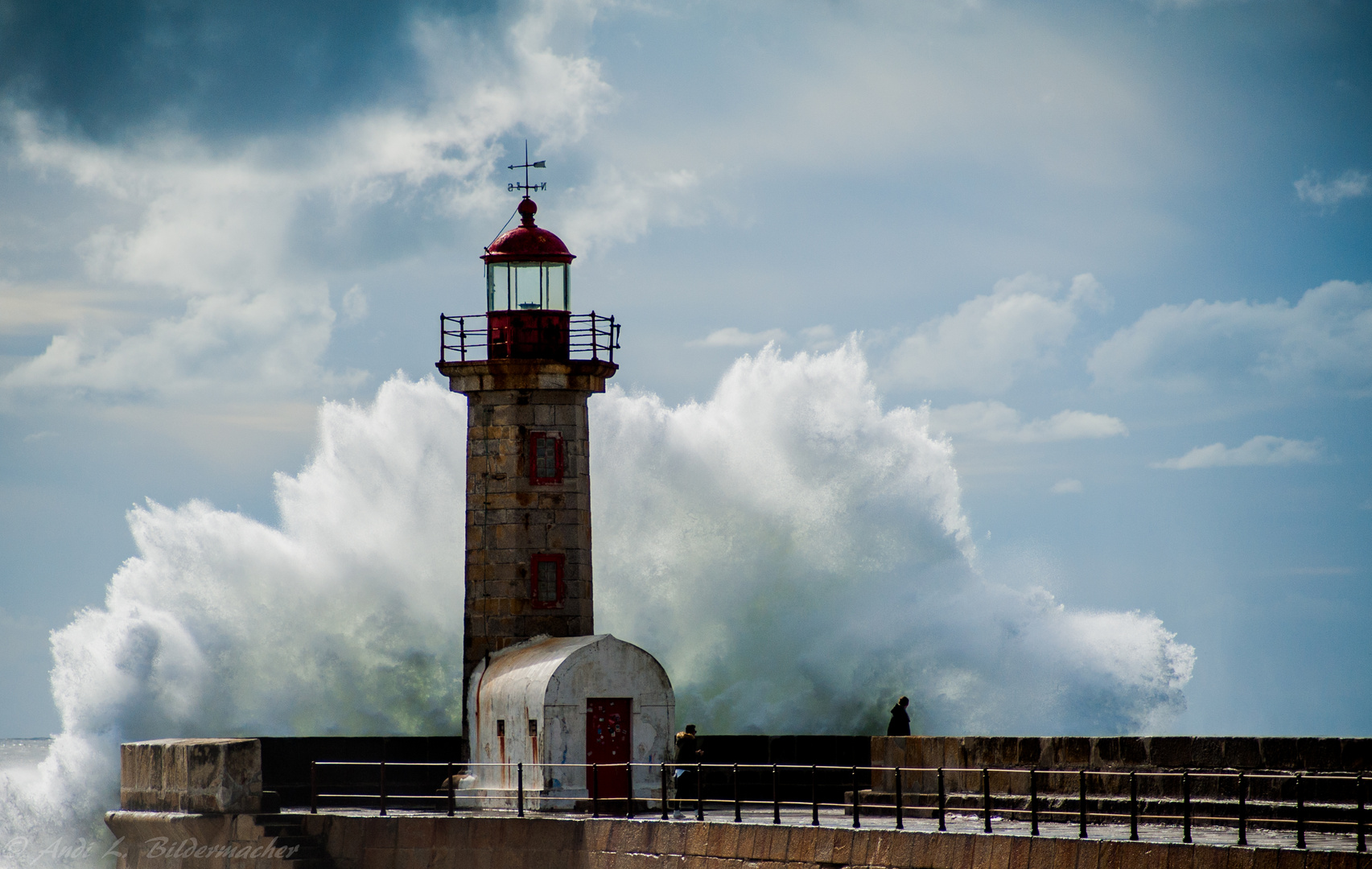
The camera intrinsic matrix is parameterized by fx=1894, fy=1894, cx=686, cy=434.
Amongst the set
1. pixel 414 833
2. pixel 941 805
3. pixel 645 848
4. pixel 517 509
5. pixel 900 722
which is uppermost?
pixel 517 509

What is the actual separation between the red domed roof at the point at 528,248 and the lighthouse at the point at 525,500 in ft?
0.05

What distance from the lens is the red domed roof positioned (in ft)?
74.1

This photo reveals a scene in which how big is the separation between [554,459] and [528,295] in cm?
203

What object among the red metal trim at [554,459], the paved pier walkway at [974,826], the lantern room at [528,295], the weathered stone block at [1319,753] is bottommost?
the paved pier walkway at [974,826]

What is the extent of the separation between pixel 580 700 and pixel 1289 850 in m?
8.91

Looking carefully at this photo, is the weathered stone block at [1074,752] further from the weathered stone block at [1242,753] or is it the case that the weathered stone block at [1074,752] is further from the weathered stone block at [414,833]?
the weathered stone block at [414,833]

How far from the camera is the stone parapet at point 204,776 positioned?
19281mm

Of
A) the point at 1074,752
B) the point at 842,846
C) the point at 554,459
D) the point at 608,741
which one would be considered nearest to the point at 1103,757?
the point at 1074,752

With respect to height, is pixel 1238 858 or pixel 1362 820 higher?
pixel 1362 820

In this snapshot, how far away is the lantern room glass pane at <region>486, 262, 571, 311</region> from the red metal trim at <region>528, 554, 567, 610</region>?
117 inches

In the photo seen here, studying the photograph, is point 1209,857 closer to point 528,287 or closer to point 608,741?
point 608,741

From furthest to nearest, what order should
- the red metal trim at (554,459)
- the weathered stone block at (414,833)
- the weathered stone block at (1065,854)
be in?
the red metal trim at (554,459) → the weathered stone block at (414,833) → the weathered stone block at (1065,854)

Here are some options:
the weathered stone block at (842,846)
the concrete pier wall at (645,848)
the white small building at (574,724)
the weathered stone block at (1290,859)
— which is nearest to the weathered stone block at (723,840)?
the concrete pier wall at (645,848)

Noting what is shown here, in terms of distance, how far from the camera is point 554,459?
22078mm
